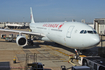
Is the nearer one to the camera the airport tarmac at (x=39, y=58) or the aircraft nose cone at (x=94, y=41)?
the airport tarmac at (x=39, y=58)

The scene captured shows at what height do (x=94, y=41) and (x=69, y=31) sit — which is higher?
(x=69, y=31)

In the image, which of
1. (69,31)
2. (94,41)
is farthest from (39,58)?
(94,41)

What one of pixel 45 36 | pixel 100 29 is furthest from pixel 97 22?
pixel 45 36

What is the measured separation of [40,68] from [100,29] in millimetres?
33968

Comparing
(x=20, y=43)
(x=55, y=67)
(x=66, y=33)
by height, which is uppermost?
(x=66, y=33)

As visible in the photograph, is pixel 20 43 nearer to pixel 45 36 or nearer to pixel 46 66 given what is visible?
pixel 45 36

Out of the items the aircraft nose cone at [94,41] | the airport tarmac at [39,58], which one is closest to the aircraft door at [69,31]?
the airport tarmac at [39,58]

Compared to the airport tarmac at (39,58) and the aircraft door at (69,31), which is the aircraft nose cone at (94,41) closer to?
the airport tarmac at (39,58)

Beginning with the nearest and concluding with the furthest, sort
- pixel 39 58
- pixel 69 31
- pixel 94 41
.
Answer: pixel 94 41, pixel 39 58, pixel 69 31

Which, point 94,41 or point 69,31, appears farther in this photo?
point 69,31

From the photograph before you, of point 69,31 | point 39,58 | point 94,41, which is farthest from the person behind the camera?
point 69,31

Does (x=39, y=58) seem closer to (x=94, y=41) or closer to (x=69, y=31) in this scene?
(x=69, y=31)

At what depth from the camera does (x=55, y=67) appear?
12.2 metres

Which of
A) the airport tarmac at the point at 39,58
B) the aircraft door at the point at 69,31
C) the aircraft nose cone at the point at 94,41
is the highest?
the aircraft door at the point at 69,31
